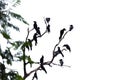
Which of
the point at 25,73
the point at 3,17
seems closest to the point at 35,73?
the point at 25,73

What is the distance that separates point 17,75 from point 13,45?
502mm

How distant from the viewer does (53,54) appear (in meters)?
4.15

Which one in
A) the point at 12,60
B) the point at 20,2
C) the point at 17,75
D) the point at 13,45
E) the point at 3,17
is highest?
the point at 20,2

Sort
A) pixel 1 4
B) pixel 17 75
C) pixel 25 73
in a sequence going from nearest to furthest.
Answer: pixel 17 75, pixel 1 4, pixel 25 73

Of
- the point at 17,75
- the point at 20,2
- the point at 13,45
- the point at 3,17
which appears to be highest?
the point at 20,2

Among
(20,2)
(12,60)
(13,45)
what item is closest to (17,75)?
(12,60)

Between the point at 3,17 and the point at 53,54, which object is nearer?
the point at 3,17

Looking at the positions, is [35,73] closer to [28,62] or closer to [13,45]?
[28,62]

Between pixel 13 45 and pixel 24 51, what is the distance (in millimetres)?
186

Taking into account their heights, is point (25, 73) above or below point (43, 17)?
below

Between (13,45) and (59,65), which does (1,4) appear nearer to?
(13,45)

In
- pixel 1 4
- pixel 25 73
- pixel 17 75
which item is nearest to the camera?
pixel 17 75

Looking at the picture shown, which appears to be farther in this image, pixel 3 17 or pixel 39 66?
pixel 39 66

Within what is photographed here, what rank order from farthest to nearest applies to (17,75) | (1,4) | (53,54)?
(53,54) → (1,4) → (17,75)
